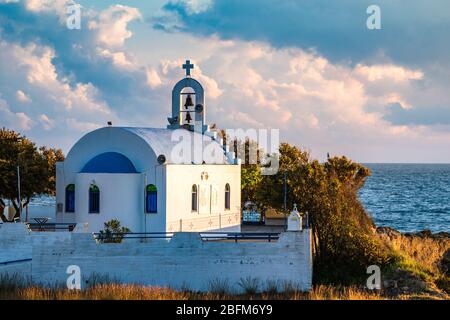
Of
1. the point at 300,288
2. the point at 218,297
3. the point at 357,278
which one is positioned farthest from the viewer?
the point at 357,278

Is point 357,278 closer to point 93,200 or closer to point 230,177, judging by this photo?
point 230,177

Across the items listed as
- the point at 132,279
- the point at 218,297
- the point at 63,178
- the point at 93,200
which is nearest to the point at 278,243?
the point at 218,297

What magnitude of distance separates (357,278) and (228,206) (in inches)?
325

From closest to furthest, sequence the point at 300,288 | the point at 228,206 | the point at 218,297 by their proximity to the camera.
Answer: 1. the point at 218,297
2. the point at 300,288
3. the point at 228,206

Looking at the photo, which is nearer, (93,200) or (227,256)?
(227,256)

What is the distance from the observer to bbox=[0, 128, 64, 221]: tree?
3831 centimetres

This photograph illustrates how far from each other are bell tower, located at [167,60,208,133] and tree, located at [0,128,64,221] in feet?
22.8

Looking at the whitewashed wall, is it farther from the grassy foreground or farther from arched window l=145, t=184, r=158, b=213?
arched window l=145, t=184, r=158, b=213

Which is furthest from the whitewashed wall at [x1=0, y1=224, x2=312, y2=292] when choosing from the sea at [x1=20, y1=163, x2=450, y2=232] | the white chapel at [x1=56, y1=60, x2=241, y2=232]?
the sea at [x1=20, y1=163, x2=450, y2=232]

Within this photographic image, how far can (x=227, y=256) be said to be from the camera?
97.3ft

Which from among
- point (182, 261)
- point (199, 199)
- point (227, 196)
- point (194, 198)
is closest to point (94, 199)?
point (194, 198)

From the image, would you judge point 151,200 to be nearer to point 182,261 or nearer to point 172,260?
point 172,260

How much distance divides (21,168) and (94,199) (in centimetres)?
613

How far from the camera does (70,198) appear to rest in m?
35.6
